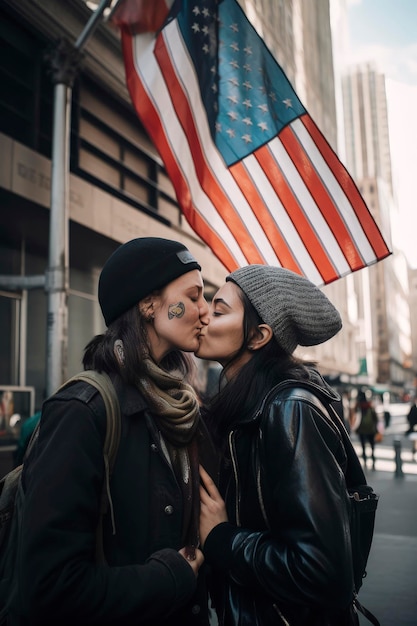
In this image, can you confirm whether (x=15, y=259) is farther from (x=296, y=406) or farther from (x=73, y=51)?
(x=296, y=406)

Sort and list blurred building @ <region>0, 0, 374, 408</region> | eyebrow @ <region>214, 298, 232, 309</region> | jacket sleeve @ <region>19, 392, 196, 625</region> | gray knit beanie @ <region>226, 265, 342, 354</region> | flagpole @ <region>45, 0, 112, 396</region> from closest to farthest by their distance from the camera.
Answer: jacket sleeve @ <region>19, 392, 196, 625</region> → gray knit beanie @ <region>226, 265, 342, 354</region> → eyebrow @ <region>214, 298, 232, 309</region> → flagpole @ <region>45, 0, 112, 396</region> → blurred building @ <region>0, 0, 374, 408</region>

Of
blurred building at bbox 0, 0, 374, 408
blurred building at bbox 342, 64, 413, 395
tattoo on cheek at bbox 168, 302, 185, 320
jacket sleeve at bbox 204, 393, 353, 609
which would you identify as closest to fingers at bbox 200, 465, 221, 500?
jacket sleeve at bbox 204, 393, 353, 609

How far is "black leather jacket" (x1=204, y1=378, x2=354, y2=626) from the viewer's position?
6.18 ft

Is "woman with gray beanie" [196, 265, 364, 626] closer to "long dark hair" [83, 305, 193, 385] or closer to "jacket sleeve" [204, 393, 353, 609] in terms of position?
"jacket sleeve" [204, 393, 353, 609]

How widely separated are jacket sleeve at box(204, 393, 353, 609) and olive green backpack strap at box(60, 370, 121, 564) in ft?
1.52

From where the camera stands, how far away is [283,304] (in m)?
2.51

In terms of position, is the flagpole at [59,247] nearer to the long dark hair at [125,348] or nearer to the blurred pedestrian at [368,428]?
the long dark hair at [125,348]

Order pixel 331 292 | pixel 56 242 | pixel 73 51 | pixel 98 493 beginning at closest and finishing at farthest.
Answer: pixel 98 493 → pixel 56 242 → pixel 73 51 → pixel 331 292

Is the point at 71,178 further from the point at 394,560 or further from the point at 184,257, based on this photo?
the point at 184,257

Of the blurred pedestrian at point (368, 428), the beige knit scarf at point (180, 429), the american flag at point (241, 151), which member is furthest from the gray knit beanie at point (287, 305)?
the blurred pedestrian at point (368, 428)

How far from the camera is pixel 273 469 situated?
2043mm

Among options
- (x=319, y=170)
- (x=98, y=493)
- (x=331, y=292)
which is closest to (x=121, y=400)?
(x=98, y=493)

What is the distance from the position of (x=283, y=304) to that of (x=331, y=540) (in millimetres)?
1007

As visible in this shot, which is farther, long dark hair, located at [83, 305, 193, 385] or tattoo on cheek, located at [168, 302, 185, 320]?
tattoo on cheek, located at [168, 302, 185, 320]
